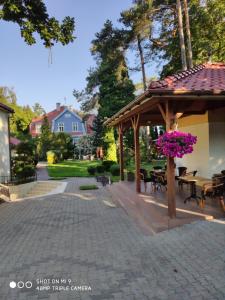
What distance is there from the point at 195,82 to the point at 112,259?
17.6ft

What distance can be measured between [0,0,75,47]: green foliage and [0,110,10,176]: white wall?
7.19 m

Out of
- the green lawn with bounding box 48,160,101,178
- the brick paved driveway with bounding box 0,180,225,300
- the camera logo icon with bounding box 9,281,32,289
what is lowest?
the camera logo icon with bounding box 9,281,32,289

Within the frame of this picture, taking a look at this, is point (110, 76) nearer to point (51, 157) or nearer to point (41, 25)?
point (51, 157)

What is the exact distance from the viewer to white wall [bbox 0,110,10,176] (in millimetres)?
15761

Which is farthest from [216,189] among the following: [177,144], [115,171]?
[115,171]

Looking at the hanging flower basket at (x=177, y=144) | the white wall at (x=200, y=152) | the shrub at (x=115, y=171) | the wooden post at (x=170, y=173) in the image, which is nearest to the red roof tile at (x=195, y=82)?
the wooden post at (x=170, y=173)

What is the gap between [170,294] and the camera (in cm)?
458

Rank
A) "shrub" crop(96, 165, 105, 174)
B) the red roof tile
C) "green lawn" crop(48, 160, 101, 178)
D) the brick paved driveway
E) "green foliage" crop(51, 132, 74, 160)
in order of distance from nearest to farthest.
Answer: the brick paved driveway < the red roof tile < "green lawn" crop(48, 160, 101, 178) < "shrub" crop(96, 165, 105, 174) < "green foliage" crop(51, 132, 74, 160)

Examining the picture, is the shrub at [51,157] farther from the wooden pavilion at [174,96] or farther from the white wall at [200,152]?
the wooden pavilion at [174,96]

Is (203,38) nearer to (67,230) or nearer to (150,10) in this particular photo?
(150,10)

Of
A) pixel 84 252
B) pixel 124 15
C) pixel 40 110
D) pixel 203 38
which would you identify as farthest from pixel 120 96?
pixel 40 110

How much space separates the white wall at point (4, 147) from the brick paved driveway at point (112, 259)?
6.46m

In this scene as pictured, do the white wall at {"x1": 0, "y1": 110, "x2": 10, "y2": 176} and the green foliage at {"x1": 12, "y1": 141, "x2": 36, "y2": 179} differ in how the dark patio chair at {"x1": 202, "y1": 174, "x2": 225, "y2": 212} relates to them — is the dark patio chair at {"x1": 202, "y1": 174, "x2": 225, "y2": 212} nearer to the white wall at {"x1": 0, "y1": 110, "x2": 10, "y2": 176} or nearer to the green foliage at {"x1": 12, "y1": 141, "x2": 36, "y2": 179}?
the white wall at {"x1": 0, "y1": 110, "x2": 10, "y2": 176}

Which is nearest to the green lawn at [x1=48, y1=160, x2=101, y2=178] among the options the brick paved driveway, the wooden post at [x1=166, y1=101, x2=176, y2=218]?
the brick paved driveway
